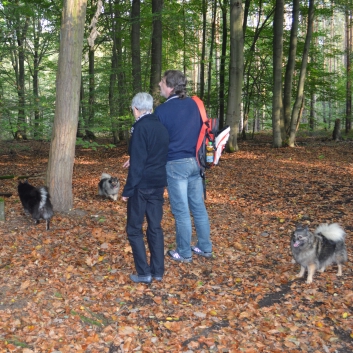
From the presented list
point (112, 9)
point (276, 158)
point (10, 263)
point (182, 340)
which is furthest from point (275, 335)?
point (112, 9)

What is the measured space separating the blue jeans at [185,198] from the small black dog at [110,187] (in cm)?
368

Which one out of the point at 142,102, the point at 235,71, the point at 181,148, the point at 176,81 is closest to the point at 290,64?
the point at 235,71

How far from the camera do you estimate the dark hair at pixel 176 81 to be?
4.62 meters

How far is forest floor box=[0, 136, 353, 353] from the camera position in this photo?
3729mm

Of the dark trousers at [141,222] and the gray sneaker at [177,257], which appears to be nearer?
the dark trousers at [141,222]

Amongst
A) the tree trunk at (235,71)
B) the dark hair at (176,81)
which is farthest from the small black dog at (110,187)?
the tree trunk at (235,71)

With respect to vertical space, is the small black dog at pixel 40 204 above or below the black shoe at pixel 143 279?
above

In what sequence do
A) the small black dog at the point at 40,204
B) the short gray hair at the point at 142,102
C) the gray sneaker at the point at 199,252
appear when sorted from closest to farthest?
1. the short gray hair at the point at 142,102
2. the gray sneaker at the point at 199,252
3. the small black dog at the point at 40,204

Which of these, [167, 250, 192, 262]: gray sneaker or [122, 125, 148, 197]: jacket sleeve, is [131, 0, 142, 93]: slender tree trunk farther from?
[122, 125, 148, 197]: jacket sleeve

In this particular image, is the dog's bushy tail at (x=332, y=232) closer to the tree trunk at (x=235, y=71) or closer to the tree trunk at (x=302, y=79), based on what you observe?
the tree trunk at (x=235, y=71)

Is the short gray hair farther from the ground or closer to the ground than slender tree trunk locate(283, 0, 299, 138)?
closer to the ground

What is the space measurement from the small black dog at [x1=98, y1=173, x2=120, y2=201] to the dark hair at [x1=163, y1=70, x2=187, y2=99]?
4401 mm

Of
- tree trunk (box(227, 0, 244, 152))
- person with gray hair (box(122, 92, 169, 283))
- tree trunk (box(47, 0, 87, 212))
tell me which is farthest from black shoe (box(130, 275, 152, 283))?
tree trunk (box(227, 0, 244, 152))

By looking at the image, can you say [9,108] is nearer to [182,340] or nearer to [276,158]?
[182,340]
